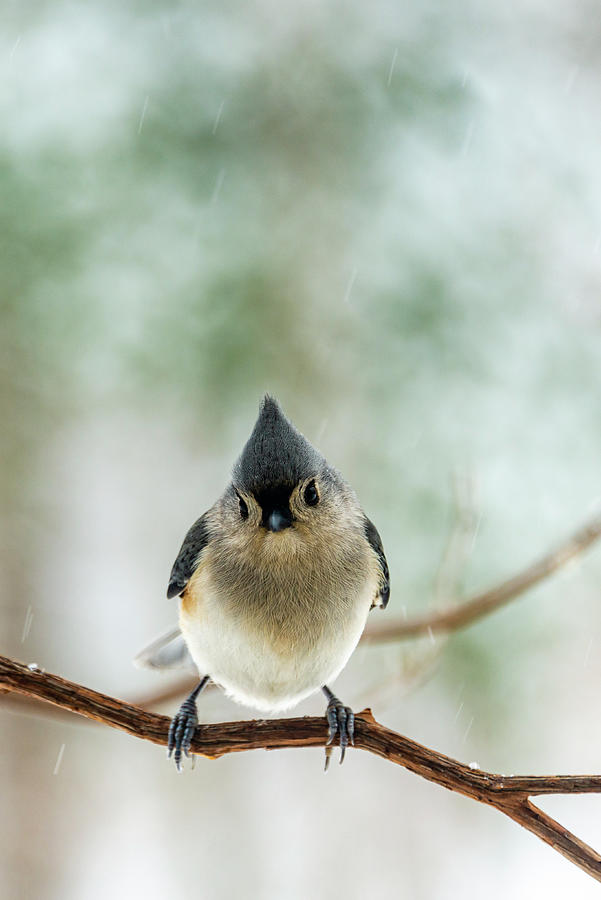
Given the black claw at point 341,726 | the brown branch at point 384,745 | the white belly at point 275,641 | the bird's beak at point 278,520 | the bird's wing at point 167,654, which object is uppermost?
the bird's beak at point 278,520

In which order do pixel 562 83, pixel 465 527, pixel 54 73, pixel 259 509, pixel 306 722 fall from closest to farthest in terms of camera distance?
1. pixel 306 722
2. pixel 259 509
3. pixel 465 527
4. pixel 54 73
5. pixel 562 83

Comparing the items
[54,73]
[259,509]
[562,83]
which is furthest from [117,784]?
[562,83]

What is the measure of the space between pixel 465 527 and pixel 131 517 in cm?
107

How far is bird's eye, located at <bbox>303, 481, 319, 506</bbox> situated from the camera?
130cm

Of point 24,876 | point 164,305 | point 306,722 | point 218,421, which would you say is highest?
point 164,305

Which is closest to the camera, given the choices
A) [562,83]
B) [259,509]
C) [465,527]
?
[259,509]

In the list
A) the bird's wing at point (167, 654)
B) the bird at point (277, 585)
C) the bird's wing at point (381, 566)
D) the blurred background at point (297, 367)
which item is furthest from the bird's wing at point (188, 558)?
the blurred background at point (297, 367)

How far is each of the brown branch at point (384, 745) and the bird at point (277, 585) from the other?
0.09 meters

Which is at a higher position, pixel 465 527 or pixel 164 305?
pixel 164 305

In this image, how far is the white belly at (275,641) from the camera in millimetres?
1241

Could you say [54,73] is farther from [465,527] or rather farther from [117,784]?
[117,784]

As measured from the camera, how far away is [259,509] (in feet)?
4.22

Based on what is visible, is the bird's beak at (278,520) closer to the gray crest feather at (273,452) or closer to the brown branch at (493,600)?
the gray crest feather at (273,452)

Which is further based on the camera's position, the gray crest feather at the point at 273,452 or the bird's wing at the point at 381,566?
the bird's wing at the point at 381,566
